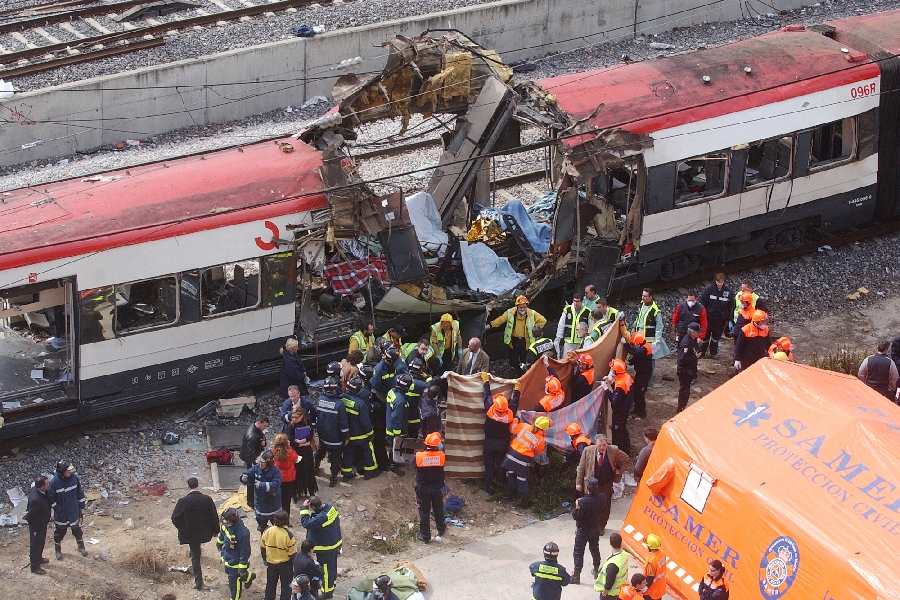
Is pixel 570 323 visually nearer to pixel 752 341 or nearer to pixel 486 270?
pixel 486 270

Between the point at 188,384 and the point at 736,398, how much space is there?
6339 mm

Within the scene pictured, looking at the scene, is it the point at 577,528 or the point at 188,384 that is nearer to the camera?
the point at 577,528

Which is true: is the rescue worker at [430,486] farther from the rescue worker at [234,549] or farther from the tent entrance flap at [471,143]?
the tent entrance flap at [471,143]

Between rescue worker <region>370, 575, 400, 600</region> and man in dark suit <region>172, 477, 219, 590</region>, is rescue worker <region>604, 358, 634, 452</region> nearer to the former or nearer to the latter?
rescue worker <region>370, 575, 400, 600</region>

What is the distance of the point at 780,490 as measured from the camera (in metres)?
10.1

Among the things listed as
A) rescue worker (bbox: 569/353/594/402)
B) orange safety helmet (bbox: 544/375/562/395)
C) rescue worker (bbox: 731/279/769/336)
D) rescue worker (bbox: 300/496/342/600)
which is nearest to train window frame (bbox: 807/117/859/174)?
rescue worker (bbox: 731/279/769/336)

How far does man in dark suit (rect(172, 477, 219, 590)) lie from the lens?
37.0ft

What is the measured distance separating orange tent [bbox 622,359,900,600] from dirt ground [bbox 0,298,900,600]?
2.15 m

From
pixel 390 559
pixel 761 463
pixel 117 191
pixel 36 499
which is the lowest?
pixel 390 559

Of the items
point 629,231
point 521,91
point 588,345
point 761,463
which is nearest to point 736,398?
point 761,463

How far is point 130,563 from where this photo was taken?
38.5 feet

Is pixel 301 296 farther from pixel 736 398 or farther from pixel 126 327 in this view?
pixel 736 398

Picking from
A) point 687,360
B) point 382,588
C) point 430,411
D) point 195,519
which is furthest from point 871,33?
point 195,519

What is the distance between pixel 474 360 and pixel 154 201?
13.1 ft
